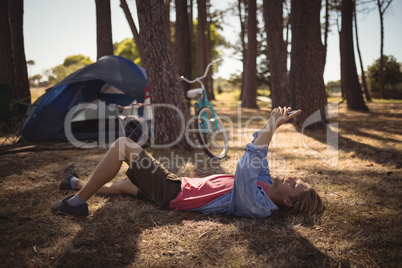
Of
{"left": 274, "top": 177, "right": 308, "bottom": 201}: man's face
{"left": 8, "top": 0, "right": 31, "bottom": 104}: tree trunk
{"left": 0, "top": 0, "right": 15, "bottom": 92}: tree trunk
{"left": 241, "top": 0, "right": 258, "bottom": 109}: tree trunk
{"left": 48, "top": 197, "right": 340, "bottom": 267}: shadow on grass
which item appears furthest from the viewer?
{"left": 241, "top": 0, "right": 258, "bottom": 109}: tree trunk

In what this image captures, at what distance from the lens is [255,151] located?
2363 mm

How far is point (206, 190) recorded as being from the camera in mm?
2654

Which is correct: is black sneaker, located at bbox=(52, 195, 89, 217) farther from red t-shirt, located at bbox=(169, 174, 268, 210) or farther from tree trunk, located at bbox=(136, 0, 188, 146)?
tree trunk, located at bbox=(136, 0, 188, 146)

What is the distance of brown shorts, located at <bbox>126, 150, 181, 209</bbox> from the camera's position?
102 inches

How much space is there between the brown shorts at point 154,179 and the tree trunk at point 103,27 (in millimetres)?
7754

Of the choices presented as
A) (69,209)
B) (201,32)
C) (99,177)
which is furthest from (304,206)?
(201,32)

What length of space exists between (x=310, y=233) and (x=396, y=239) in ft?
2.06

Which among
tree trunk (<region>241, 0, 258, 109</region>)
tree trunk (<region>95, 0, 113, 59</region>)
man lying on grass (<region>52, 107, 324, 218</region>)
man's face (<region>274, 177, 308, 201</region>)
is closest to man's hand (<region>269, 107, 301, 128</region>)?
man lying on grass (<region>52, 107, 324, 218</region>)

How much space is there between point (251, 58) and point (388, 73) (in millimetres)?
13919

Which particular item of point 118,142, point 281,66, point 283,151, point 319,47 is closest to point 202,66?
point 281,66

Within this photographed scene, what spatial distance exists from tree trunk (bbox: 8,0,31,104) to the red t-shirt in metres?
7.07

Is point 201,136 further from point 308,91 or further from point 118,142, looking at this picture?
point 308,91

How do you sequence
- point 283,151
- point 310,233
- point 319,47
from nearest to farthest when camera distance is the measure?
point 310,233 < point 283,151 < point 319,47

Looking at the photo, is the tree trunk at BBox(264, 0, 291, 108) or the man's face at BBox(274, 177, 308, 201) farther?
the tree trunk at BBox(264, 0, 291, 108)
